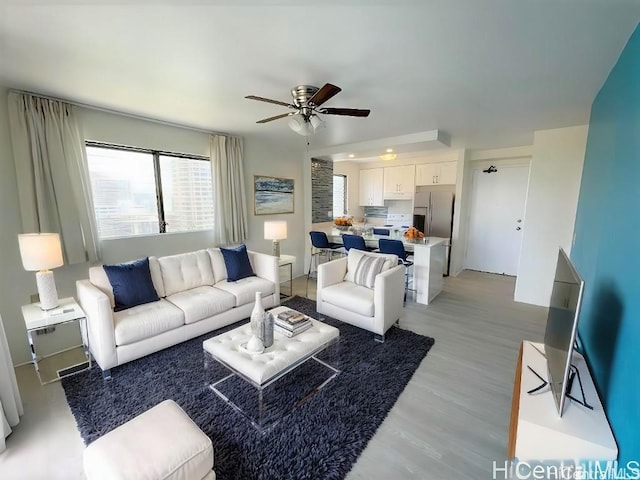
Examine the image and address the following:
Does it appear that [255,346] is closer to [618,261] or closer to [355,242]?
[618,261]

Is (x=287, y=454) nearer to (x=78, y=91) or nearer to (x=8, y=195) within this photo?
(x=8, y=195)

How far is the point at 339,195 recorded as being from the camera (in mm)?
6613

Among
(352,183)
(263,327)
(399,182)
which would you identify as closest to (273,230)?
(263,327)

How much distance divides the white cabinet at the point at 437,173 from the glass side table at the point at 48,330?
5818 millimetres

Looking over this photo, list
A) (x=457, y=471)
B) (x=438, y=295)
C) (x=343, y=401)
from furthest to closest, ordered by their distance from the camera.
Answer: (x=438, y=295) → (x=343, y=401) → (x=457, y=471)

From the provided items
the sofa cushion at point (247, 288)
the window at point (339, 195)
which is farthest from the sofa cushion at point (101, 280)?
the window at point (339, 195)

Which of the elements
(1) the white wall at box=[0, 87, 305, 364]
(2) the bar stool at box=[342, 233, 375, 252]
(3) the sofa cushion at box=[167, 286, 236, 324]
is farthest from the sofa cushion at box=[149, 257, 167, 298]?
(2) the bar stool at box=[342, 233, 375, 252]

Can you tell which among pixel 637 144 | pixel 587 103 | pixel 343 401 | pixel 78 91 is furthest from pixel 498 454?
pixel 78 91

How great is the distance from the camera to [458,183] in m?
5.06

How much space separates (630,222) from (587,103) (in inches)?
80.7

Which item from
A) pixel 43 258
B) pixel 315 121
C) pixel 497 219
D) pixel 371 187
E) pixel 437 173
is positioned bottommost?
pixel 43 258

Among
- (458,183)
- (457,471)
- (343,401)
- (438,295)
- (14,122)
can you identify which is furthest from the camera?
(458,183)

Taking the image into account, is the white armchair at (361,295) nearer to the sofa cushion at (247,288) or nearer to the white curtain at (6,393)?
the sofa cushion at (247,288)

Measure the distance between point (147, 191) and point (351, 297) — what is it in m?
2.78
